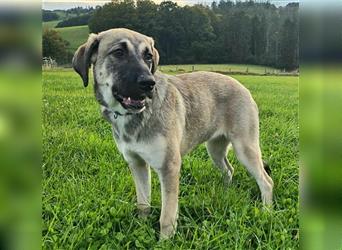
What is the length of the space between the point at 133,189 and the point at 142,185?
0.23 m

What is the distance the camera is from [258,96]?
4039 mm

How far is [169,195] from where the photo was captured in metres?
3.15

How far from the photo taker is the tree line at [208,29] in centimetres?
292

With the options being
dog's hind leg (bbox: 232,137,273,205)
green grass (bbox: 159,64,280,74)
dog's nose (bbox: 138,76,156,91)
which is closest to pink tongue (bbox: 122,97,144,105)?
dog's nose (bbox: 138,76,156,91)

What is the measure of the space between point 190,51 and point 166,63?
20 cm

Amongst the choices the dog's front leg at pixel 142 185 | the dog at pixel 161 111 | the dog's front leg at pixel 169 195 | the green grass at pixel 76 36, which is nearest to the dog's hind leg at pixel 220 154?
the dog at pixel 161 111

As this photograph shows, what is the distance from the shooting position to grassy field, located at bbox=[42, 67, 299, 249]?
114 inches

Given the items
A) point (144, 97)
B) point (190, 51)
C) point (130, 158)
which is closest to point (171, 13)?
point (190, 51)

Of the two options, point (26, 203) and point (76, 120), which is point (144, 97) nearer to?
point (76, 120)

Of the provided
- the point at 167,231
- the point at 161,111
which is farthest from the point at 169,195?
the point at 161,111

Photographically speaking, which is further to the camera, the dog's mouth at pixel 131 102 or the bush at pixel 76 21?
the dog's mouth at pixel 131 102

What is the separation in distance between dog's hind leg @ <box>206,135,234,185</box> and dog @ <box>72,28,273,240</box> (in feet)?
0.69

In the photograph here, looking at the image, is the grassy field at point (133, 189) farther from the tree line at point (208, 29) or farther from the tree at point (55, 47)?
the tree line at point (208, 29)

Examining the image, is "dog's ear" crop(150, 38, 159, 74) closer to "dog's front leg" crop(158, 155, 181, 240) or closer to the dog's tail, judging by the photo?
"dog's front leg" crop(158, 155, 181, 240)
